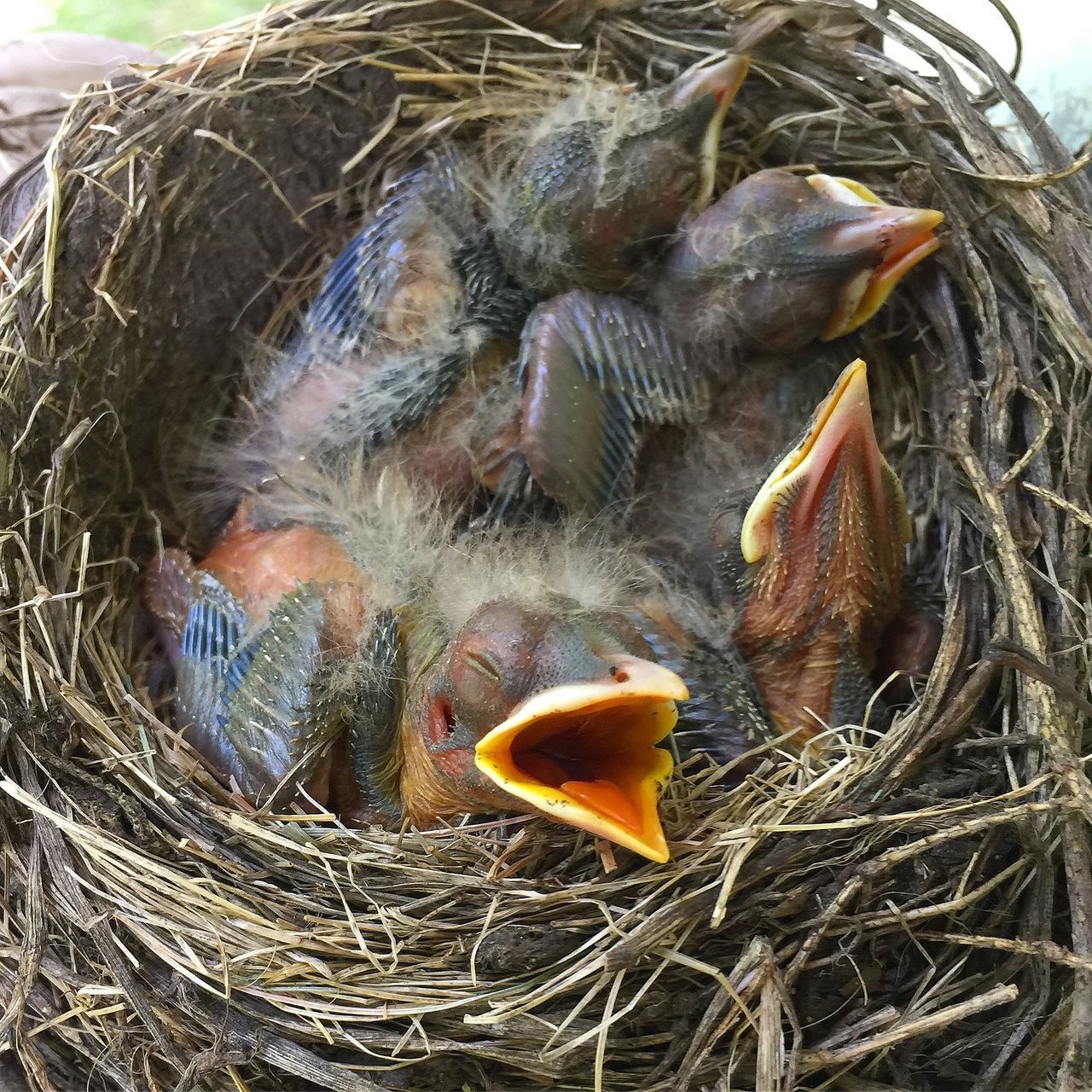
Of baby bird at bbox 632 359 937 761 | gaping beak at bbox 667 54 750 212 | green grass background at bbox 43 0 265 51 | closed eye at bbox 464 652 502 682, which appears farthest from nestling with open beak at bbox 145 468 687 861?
green grass background at bbox 43 0 265 51

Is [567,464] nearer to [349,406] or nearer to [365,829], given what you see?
[349,406]

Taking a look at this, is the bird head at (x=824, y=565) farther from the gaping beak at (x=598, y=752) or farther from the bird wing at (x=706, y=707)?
the gaping beak at (x=598, y=752)

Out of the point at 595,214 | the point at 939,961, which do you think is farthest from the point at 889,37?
the point at 939,961

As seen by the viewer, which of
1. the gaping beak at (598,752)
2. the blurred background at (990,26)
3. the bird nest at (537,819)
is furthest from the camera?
the blurred background at (990,26)

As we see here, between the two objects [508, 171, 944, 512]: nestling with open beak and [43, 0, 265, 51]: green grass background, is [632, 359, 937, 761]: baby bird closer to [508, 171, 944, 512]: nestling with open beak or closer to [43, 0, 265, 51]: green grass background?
[508, 171, 944, 512]: nestling with open beak

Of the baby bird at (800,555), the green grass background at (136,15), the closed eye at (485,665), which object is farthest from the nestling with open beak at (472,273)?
the green grass background at (136,15)

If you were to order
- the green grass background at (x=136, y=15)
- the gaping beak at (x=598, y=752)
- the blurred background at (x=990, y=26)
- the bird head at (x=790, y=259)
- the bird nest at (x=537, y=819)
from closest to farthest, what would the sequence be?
1. the gaping beak at (x=598, y=752)
2. the bird nest at (x=537, y=819)
3. the bird head at (x=790, y=259)
4. the blurred background at (x=990, y=26)
5. the green grass background at (x=136, y=15)

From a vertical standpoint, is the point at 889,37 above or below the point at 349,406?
above

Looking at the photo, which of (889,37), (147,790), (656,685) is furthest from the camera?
(889,37)
